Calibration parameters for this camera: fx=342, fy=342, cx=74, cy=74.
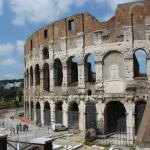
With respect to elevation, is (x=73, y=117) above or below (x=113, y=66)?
below

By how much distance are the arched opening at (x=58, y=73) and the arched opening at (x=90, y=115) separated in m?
4.63

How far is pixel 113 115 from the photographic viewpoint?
980 inches

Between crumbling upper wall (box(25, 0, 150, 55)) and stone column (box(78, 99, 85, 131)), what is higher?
crumbling upper wall (box(25, 0, 150, 55))

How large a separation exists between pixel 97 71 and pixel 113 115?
3.41 metres

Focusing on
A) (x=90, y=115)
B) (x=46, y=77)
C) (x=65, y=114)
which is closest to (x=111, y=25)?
(x=90, y=115)

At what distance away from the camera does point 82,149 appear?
19047 millimetres

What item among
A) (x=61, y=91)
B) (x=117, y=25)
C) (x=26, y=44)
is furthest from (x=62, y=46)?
(x=26, y=44)

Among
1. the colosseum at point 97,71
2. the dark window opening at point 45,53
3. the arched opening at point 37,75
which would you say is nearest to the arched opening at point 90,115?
the colosseum at point 97,71

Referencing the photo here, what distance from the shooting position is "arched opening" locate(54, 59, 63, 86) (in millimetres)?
28938

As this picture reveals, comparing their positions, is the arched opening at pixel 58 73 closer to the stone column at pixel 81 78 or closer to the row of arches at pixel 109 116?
the row of arches at pixel 109 116

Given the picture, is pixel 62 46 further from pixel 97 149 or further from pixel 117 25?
pixel 97 149

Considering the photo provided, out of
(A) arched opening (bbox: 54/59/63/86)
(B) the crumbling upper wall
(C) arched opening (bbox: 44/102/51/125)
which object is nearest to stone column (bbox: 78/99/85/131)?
(A) arched opening (bbox: 54/59/63/86)

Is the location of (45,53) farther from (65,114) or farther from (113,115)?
(113,115)

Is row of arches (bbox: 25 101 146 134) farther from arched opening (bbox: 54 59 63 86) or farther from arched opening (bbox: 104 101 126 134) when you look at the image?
arched opening (bbox: 54 59 63 86)
